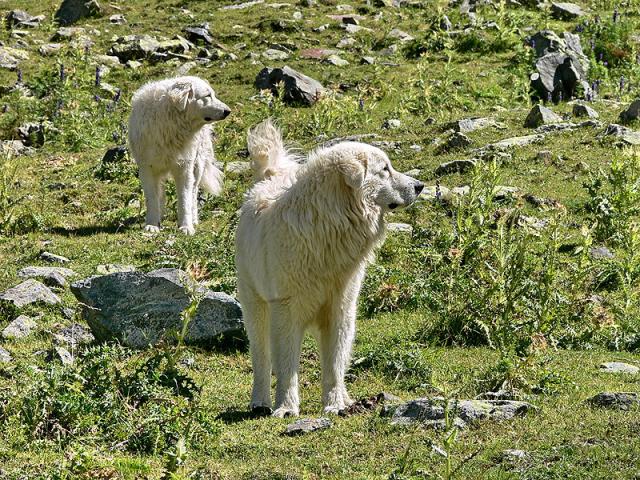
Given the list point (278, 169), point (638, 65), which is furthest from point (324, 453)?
point (638, 65)

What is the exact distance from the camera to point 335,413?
367 inches

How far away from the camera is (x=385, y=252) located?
48.1 ft

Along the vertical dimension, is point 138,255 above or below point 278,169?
below

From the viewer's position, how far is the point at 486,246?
13.0 metres

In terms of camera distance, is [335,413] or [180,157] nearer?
[335,413]

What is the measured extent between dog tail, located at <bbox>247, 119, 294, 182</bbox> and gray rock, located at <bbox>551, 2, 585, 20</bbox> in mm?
22030

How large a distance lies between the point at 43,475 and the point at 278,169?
172 inches

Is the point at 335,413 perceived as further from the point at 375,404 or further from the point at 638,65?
the point at 638,65

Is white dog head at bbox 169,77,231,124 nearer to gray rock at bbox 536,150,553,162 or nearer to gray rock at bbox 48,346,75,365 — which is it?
gray rock at bbox 536,150,553,162

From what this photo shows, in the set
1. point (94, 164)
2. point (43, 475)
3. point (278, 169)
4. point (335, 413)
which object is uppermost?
point (278, 169)

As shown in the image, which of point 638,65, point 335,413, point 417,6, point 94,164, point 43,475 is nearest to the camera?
point 43,475

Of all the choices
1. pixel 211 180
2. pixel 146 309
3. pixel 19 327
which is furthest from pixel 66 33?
pixel 146 309

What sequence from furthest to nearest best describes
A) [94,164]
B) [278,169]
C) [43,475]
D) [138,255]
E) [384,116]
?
[384,116]
[94,164]
[138,255]
[278,169]
[43,475]

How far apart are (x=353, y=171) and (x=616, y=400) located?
2881 millimetres
